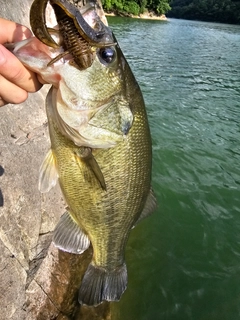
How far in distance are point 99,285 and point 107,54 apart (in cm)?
182

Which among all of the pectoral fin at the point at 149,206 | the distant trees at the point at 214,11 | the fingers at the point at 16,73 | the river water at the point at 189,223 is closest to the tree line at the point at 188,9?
the distant trees at the point at 214,11

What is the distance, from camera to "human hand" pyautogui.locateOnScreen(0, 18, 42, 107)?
1608 mm

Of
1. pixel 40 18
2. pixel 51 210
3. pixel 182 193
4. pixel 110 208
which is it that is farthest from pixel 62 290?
pixel 182 193

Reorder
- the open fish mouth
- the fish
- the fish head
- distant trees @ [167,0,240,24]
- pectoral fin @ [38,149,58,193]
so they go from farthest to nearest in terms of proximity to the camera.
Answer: distant trees @ [167,0,240,24] → pectoral fin @ [38,149,58,193] → the fish → the fish head → the open fish mouth

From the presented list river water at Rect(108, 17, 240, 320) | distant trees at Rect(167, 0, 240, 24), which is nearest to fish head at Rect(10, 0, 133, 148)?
river water at Rect(108, 17, 240, 320)

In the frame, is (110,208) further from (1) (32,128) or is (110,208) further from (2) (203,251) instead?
(2) (203,251)

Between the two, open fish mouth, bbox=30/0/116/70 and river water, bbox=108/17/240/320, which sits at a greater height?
open fish mouth, bbox=30/0/116/70

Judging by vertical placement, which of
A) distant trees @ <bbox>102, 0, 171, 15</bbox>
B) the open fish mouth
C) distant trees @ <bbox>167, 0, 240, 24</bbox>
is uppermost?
the open fish mouth

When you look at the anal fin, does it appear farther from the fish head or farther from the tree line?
the tree line

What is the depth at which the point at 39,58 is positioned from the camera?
5.39ft

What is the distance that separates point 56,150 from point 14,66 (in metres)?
0.64

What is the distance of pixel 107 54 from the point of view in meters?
1.83

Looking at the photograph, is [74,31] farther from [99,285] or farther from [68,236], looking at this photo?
[99,285]

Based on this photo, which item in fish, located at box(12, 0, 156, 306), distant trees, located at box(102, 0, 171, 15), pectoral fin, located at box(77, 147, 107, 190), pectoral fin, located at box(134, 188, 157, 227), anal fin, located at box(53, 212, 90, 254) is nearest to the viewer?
fish, located at box(12, 0, 156, 306)
